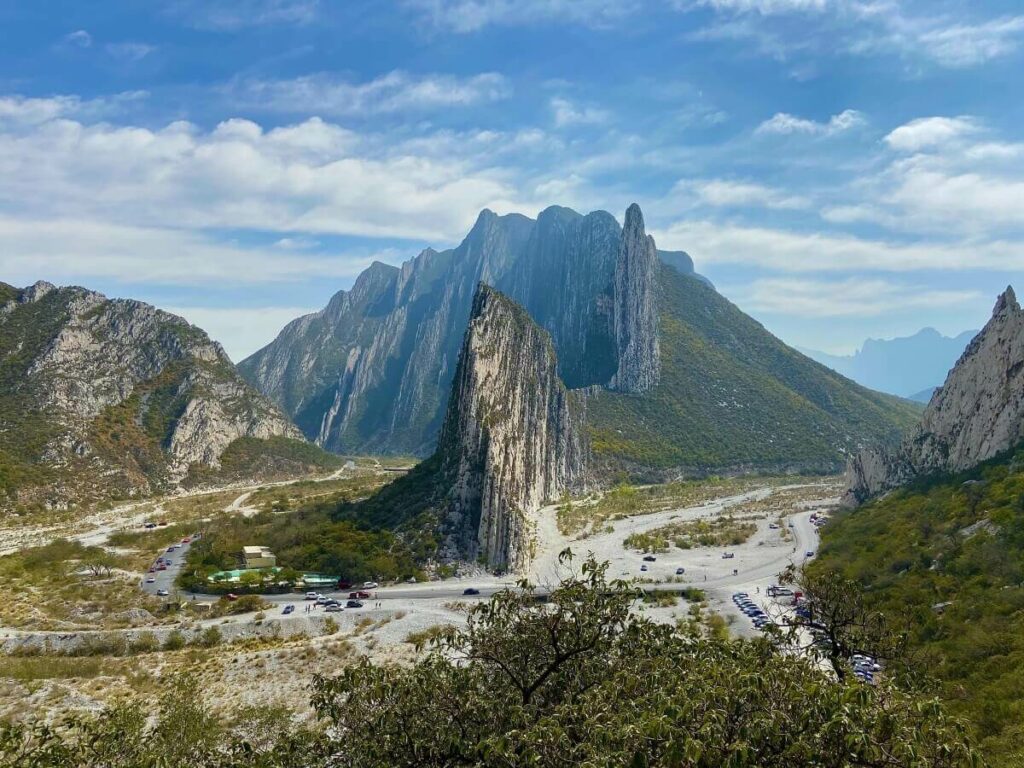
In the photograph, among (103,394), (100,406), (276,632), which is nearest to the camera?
(276,632)

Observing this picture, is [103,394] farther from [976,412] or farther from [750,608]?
[976,412]

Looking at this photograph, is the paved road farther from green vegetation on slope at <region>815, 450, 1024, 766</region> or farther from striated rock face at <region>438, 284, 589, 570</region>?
green vegetation on slope at <region>815, 450, 1024, 766</region>

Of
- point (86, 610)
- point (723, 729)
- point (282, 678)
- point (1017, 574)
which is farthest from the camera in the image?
point (86, 610)

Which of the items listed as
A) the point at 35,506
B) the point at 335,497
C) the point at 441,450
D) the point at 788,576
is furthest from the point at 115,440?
the point at 788,576

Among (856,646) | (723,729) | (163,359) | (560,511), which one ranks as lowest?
(560,511)

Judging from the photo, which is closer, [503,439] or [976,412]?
[976,412]

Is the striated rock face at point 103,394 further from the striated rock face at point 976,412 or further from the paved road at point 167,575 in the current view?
the striated rock face at point 976,412

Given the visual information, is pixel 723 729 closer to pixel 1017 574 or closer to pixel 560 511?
pixel 1017 574

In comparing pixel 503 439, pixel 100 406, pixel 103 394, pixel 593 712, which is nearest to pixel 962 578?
pixel 593 712
